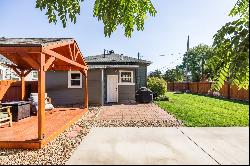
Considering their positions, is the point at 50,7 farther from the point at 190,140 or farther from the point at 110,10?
the point at 190,140

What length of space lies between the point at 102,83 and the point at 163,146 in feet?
47.1

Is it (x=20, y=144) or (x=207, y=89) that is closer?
(x=20, y=144)

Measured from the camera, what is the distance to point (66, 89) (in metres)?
22.8

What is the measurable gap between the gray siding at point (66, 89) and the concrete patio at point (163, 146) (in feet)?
37.6

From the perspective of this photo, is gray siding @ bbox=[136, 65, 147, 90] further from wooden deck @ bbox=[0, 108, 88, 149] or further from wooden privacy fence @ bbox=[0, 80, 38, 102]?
wooden deck @ bbox=[0, 108, 88, 149]

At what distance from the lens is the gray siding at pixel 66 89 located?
73.5 ft

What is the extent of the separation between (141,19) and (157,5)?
2.44 feet

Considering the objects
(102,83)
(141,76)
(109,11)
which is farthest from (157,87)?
(109,11)

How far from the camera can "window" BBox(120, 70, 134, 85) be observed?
984 inches

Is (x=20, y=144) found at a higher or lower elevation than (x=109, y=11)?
lower

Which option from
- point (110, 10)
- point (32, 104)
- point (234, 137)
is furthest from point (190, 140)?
point (32, 104)

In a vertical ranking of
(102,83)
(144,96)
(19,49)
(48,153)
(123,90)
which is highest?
(19,49)

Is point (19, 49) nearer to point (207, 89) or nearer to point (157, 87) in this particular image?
point (157, 87)

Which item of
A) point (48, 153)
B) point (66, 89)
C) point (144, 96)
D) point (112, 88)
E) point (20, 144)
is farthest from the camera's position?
point (112, 88)
